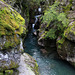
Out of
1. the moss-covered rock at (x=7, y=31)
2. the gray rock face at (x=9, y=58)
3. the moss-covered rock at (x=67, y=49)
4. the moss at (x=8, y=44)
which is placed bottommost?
the moss-covered rock at (x=67, y=49)

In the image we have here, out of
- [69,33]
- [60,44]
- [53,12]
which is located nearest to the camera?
[69,33]

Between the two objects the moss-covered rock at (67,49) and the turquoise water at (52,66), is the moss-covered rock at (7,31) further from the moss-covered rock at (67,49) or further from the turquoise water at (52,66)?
the moss-covered rock at (67,49)

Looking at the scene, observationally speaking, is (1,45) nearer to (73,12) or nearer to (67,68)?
(67,68)

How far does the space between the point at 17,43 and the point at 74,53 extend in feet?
24.5

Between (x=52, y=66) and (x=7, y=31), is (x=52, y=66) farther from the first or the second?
(x=7, y=31)

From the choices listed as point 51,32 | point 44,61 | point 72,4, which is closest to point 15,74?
point 44,61

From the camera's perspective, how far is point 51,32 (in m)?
15.0

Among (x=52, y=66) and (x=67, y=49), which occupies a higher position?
(x=67, y=49)

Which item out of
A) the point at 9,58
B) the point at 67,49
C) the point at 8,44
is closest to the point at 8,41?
the point at 8,44

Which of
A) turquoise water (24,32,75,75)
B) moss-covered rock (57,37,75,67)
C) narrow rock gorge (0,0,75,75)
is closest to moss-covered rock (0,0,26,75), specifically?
narrow rock gorge (0,0,75,75)

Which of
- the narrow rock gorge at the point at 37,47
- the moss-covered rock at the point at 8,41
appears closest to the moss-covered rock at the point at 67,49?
the narrow rock gorge at the point at 37,47

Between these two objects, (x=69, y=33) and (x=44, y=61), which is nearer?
(x=69, y=33)

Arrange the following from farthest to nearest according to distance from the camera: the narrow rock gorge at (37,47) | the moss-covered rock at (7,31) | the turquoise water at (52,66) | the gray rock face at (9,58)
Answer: the turquoise water at (52,66) → the narrow rock gorge at (37,47) → the gray rock face at (9,58) → the moss-covered rock at (7,31)

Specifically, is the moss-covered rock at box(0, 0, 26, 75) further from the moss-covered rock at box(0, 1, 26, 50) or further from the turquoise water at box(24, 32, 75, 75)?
the turquoise water at box(24, 32, 75, 75)
